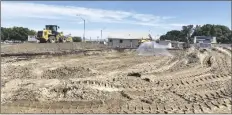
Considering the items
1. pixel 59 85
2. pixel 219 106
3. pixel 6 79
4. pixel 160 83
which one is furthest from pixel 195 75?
pixel 6 79

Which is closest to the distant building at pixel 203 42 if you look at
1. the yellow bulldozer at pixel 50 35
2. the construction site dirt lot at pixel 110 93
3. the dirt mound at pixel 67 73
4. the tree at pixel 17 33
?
the yellow bulldozer at pixel 50 35

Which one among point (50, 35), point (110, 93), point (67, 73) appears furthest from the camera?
point (50, 35)

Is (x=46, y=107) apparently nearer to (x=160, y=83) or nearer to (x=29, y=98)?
(x=29, y=98)

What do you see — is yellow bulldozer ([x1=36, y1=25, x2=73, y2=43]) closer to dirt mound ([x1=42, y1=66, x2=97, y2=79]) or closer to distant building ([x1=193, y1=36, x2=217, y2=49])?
distant building ([x1=193, y1=36, x2=217, y2=49])

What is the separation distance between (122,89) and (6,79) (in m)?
4.27

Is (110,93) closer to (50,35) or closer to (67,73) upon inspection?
(67,73)

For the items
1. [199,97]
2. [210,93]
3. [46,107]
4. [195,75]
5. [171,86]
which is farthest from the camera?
[195,75]

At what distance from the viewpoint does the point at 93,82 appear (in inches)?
482

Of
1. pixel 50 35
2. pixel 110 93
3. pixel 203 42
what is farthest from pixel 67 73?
pixel 203 42

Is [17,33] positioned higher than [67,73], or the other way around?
[17,33]

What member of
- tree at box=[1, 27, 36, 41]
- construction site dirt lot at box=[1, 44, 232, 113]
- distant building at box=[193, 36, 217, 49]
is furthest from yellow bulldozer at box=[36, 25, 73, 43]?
tree at box=[1, 27, 36, 41]

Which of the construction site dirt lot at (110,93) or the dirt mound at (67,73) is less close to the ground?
the dirt mound at (67,73)

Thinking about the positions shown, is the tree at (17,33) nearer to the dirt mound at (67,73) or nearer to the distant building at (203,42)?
the distant building at (203,42)

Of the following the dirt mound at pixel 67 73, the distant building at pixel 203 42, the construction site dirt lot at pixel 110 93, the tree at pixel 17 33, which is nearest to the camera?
the construction site dirt lot at pixel 110 93
